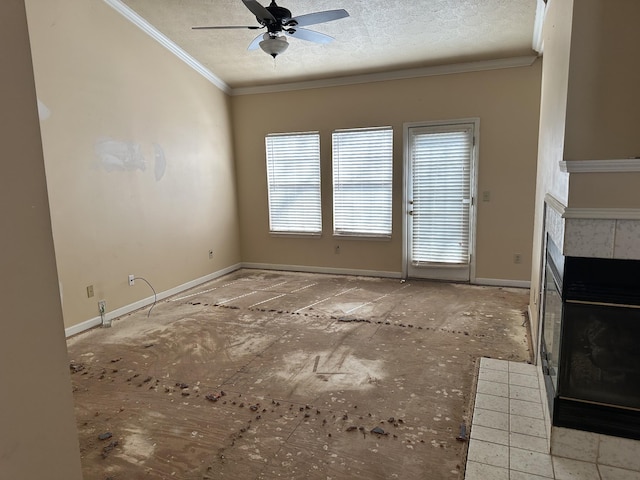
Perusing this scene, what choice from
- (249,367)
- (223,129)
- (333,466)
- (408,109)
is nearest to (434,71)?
(408,109)

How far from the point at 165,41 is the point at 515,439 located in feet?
17.2

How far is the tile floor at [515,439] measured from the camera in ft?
6.02

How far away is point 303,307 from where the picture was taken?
4434 millimetres

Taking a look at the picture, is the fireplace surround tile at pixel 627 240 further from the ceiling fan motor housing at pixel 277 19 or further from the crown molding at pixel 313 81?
the crown molding at pixel 313 81

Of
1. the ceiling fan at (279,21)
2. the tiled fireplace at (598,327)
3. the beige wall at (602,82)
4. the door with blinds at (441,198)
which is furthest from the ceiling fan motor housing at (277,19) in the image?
the door with blinds at (441,198)

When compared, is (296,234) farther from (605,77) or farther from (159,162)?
(605,77)

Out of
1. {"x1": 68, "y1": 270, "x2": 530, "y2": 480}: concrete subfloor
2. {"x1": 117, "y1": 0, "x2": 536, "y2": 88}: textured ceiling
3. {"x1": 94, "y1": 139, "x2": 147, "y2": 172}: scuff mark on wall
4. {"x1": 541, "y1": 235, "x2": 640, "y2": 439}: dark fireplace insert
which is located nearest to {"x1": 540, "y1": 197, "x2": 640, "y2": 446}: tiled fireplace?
{"x1": 541, "y1": 235, "x2": 640, "y2": 439}: dark fireplace insert

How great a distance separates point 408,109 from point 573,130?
3.42 meters

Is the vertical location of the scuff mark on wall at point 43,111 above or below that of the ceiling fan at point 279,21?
below

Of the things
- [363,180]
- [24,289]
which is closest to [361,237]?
[363,180]

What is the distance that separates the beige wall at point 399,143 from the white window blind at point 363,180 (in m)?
0.12

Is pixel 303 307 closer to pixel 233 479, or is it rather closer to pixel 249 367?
pixel 249 367

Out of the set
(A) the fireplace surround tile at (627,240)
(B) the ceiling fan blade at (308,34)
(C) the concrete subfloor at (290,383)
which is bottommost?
(C) the concrete subfloor at (290,383)

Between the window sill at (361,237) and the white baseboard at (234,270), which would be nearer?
the white baseboard at (234,270)
